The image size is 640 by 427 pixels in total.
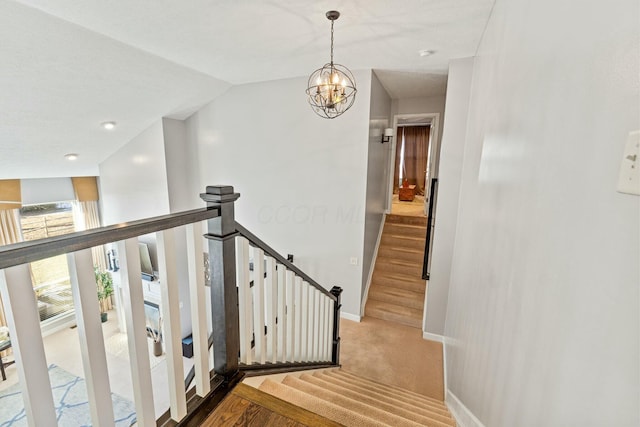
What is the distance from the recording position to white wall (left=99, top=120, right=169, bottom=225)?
467 centimetres

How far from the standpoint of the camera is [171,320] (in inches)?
42.3

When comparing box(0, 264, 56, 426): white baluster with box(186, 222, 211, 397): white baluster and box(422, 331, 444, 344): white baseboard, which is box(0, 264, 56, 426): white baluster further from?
box(422, 331, 444, 344): white baseboard

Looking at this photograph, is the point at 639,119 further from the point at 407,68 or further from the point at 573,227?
the point at 407,68

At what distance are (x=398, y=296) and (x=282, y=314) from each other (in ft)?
9.58

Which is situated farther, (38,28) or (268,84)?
(268,84)

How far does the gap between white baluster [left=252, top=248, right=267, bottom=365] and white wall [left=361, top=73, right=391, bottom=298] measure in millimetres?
2461

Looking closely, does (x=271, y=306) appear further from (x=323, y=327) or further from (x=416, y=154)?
(x=416, y=154)

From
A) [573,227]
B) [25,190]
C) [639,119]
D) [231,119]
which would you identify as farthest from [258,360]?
[25,190]

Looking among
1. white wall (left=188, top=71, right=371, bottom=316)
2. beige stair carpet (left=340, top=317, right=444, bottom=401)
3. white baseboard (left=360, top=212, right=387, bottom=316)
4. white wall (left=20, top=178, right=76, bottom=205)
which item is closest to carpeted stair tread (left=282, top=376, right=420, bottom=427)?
beige stair carpet (left=340, top=317, right=444, bottom=401)

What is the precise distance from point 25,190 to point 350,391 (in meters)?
6.94

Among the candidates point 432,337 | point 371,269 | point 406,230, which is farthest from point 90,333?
point 406,230

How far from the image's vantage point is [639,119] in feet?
1.91

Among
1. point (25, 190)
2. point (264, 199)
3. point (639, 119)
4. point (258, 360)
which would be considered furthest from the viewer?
point (25, 190)

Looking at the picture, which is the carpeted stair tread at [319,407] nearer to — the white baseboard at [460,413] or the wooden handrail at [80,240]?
the white baseboard at [460,413]
